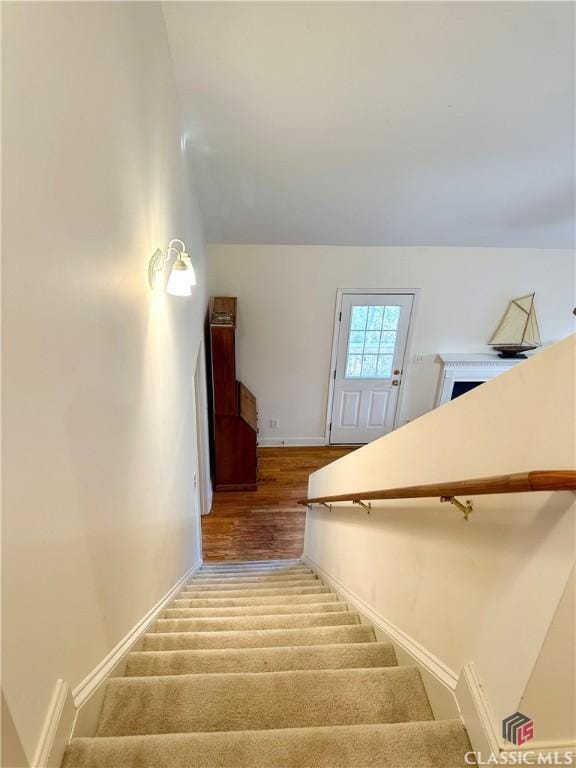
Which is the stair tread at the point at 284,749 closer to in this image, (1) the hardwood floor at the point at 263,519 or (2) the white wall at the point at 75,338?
(2) the white wall at the point at 75,338

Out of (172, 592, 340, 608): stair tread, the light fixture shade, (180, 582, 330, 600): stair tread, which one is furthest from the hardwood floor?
the light fixture shade

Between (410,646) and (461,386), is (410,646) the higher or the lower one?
the lower one

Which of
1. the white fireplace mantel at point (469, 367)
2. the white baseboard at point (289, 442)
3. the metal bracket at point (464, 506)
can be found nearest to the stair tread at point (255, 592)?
the metal bracket at point (464, 506)

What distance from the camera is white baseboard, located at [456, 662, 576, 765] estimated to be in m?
0.63

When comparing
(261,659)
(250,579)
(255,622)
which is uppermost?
(261,659)

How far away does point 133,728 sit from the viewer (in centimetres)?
85

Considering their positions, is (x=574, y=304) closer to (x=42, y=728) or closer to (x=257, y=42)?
(x=257, y=42)

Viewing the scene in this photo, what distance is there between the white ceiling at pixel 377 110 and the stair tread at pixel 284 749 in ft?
9.28

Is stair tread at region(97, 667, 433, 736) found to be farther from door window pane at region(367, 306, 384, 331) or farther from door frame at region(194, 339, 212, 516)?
door window pane at region(367, 306, 384, 331)

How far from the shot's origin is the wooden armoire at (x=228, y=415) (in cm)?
342

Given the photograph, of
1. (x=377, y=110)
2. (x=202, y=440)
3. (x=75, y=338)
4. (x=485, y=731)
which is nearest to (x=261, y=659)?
(x=485, y=731)

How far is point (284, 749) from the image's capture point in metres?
0.72

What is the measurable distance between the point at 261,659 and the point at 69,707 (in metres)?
0.59

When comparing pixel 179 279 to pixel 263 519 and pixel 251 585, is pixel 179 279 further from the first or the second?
pixel 263 519
